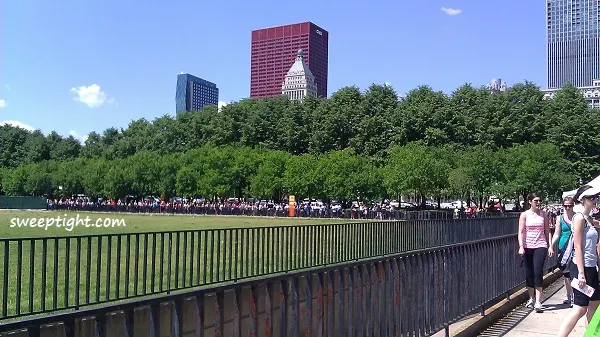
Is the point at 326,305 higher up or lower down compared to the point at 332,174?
lower down

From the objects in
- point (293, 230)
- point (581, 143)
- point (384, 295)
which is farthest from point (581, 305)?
point (581, 143)

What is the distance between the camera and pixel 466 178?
6488cm

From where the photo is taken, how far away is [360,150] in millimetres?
84688

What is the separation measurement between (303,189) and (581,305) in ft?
218

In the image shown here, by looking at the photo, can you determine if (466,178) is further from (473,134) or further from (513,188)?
(473,134)

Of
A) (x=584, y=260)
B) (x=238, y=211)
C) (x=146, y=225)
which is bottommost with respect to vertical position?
(x=238, y=211)

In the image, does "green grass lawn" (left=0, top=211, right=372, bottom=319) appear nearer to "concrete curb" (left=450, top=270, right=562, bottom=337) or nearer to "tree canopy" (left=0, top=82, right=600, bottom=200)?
"concrete curb" (left=450, top=270, right=562, bottom=337)

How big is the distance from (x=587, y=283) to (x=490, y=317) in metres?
2.22

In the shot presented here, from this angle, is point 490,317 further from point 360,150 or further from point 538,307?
point 360,150

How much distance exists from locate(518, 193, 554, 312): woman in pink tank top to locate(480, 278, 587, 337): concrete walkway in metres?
0.28

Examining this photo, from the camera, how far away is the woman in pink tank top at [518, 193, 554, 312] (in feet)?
35.5

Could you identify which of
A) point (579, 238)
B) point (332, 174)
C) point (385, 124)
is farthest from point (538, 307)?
point (385, 124)

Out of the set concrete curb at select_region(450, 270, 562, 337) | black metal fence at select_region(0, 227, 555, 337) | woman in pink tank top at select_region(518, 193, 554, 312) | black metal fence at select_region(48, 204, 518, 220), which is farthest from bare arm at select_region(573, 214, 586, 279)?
black metal fence at select_region(48, 204, 518, 220)

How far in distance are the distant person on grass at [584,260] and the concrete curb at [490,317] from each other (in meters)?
1.32
